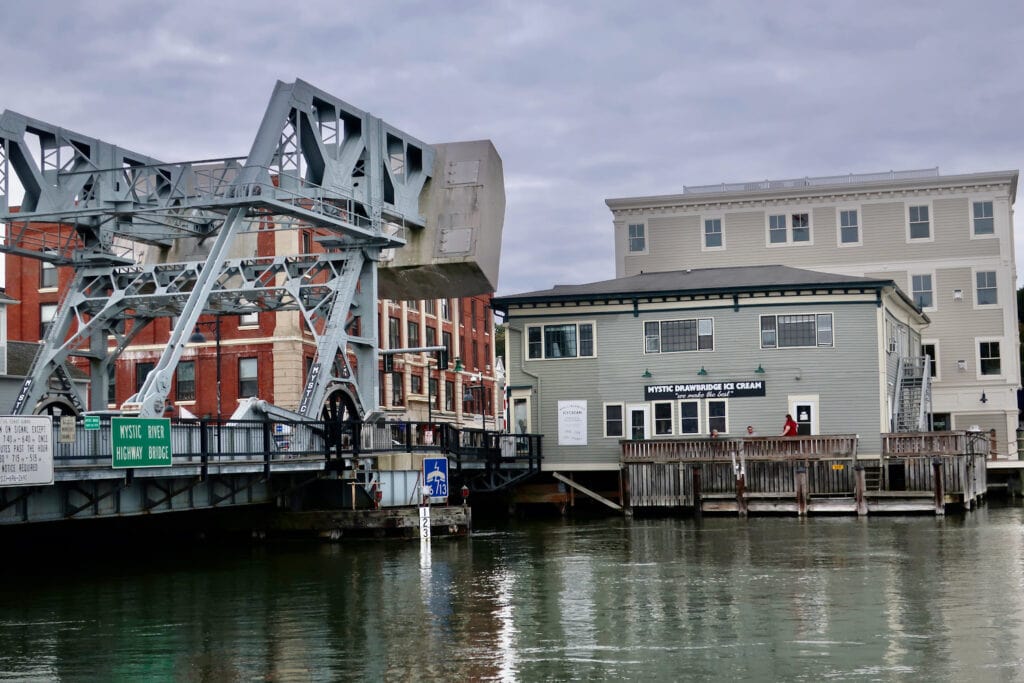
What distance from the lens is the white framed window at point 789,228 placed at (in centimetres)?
6397

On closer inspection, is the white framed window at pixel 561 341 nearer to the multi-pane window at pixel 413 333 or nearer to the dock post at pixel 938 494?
the dock post at pixel 938 494

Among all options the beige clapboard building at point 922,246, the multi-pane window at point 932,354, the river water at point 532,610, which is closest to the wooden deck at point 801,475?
the river water at point 532,610

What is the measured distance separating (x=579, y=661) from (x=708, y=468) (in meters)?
30.7

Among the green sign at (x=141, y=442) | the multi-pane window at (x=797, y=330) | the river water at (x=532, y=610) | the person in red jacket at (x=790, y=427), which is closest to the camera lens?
the river water at (x=532, y=610)

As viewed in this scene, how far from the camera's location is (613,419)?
172 feet

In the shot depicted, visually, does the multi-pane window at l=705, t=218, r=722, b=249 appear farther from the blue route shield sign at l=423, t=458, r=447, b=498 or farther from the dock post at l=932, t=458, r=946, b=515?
the blue route shield sign at l=423, t=458, r=447, b=498

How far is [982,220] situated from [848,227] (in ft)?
19.7

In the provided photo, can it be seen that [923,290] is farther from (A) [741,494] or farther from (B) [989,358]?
(A) [741,494]

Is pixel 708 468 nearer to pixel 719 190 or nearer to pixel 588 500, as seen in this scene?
pixel 588 500

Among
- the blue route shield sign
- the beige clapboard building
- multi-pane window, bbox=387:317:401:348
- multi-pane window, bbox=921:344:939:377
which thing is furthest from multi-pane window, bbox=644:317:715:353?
multi-pane window, bbox=387:317:401:348

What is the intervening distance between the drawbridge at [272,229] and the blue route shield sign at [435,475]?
3.44m

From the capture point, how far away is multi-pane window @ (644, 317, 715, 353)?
51.6 metres

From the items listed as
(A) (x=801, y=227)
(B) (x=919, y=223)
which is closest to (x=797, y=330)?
(A) (x=801, y=227)

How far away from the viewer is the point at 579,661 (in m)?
18.4
